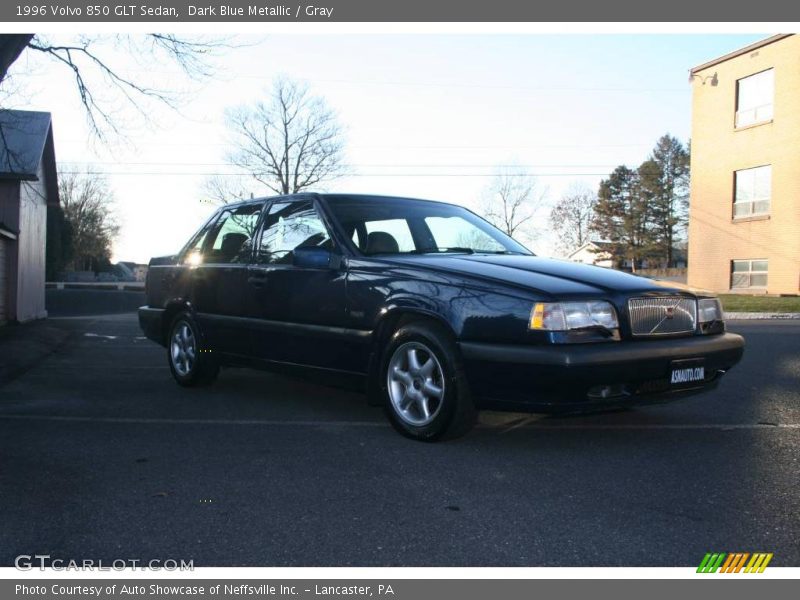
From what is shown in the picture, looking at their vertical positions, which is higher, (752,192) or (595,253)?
(752,192)

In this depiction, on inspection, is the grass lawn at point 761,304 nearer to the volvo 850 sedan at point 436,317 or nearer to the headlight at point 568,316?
the volvo 850 sedan at point 436,317

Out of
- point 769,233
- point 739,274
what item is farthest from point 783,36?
point 739,274

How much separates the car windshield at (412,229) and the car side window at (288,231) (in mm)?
187

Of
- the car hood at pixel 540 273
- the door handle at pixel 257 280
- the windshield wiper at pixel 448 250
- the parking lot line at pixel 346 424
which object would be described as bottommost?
the parking lot line at pixel 346 424

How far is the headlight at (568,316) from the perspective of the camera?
13.9 ft

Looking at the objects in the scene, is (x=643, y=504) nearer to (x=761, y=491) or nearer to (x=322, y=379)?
(x=761, y=491)

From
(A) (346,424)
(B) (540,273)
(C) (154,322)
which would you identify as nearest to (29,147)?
(C) (154,322)

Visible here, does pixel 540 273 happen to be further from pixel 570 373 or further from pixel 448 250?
pixel 448 250

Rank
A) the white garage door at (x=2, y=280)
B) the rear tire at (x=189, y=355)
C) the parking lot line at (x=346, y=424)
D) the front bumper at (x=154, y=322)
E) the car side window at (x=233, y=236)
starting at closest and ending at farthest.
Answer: the parking lot line at (x=346, y=424)
the car side window at (x=233, y=236)
the rear tire at (x=189, y=355)
the front bumper at (x=154, y=322)
the white garage door at (x=2, y=280)

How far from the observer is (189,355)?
703cm

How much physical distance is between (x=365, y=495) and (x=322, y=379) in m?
1.90

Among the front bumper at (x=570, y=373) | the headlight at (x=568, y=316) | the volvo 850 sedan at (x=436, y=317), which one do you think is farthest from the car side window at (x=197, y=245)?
the headlight at (x=568, y=316)

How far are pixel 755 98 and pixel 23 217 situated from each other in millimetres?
23627

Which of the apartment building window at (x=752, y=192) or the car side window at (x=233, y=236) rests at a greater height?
the apartment building window at (x=752, y=192)
